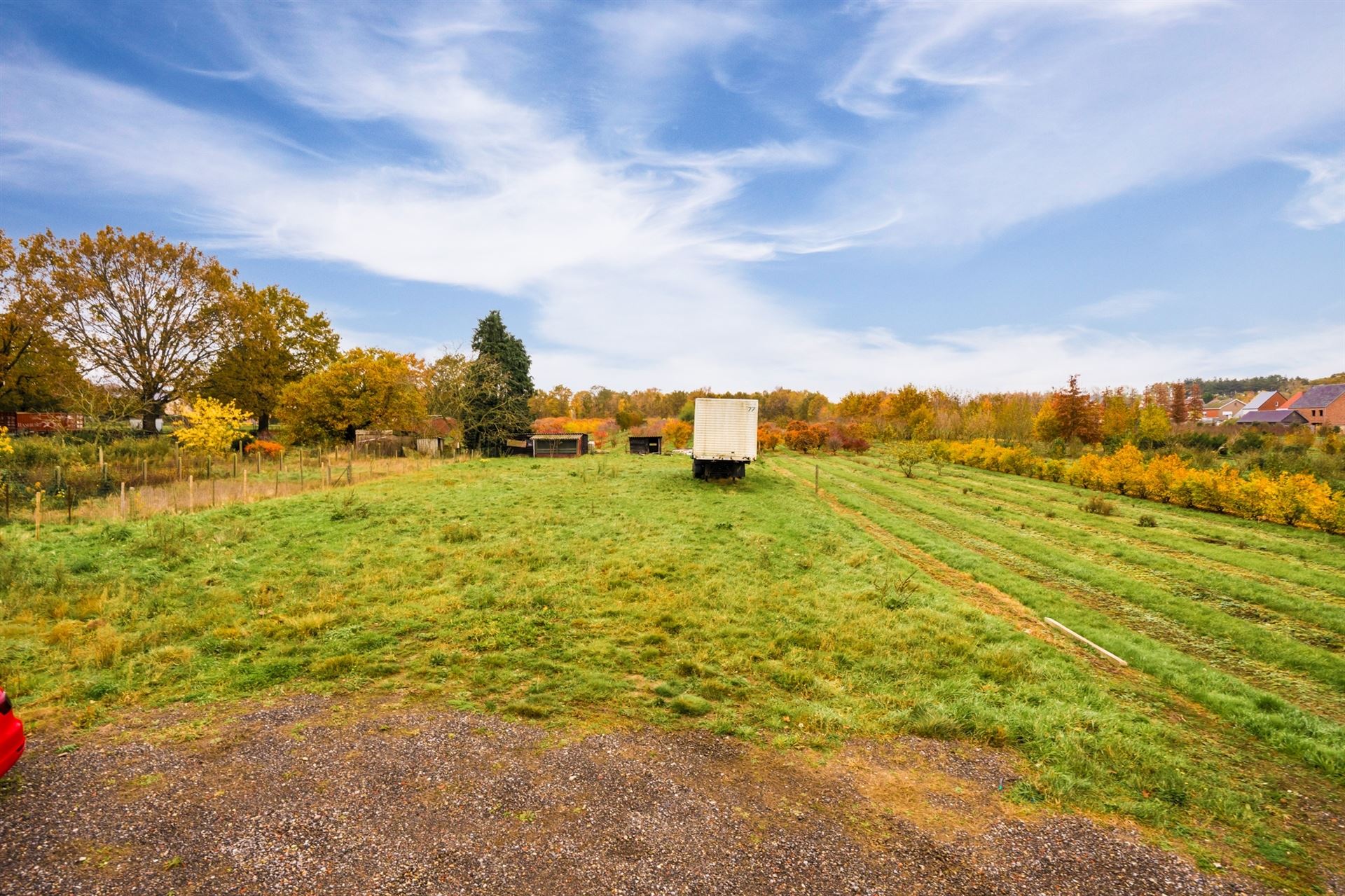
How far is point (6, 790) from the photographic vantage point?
A: 5375mm

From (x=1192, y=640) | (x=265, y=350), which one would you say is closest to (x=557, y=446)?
(x=265, y=350)

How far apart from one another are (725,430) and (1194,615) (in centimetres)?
1883

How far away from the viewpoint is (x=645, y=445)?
5838 centimetres

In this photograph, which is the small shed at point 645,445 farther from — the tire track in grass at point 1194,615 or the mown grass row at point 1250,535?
the tire track in grass at point 1194,615

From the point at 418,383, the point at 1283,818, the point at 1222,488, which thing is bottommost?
the point at 1283,818

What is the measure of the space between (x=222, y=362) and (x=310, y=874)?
5299 cm

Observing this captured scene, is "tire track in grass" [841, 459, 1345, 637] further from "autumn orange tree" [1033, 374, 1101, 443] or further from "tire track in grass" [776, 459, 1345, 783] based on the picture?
"autumn orange tree" [1033, 374, 1101, 443]

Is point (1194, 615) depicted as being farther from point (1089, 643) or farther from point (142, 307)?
point (142, 307)

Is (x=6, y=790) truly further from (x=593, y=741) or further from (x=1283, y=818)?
(x=1283, y=818)

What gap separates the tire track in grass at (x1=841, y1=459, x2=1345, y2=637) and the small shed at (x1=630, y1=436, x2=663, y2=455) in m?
38.9

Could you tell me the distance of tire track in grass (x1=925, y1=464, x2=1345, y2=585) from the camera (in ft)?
51.2

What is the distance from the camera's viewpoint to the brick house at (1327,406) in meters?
69.6

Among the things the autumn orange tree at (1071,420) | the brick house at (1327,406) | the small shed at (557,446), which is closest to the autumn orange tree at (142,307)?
the small shed at (557,446)

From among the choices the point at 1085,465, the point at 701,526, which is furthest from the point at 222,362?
the point at 1085,465
